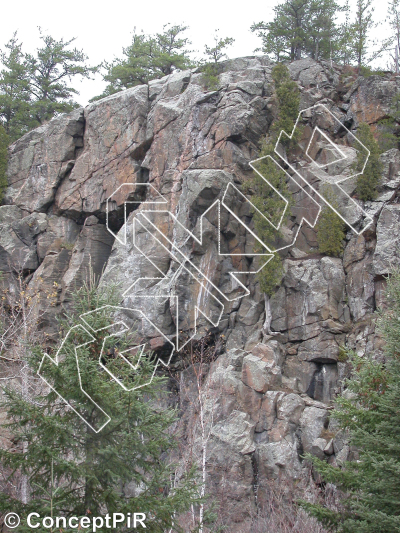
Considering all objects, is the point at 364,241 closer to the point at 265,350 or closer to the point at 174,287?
the point at 265,350

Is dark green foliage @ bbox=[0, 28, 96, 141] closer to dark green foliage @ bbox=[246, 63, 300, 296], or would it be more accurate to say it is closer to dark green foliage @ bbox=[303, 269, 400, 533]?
dark green foliage @ bbox=[246, 63, 300, 296]

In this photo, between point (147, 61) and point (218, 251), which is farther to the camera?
point (147, 61)

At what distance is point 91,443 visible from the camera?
22.9ft

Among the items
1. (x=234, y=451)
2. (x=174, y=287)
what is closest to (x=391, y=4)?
(x=174, y=287)

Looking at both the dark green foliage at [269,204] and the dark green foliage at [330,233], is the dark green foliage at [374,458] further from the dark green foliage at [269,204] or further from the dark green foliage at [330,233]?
the dark green foliage at [330,233]

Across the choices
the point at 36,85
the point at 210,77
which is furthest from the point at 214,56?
the point at 36,85

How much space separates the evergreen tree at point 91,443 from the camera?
21.6 ft

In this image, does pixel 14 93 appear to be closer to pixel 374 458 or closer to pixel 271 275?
pixel 271 275

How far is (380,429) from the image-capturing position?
8055 mm

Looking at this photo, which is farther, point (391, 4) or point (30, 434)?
point (391, 4)

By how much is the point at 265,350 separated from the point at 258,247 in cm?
366

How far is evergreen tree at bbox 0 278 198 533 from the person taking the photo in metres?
6.59
